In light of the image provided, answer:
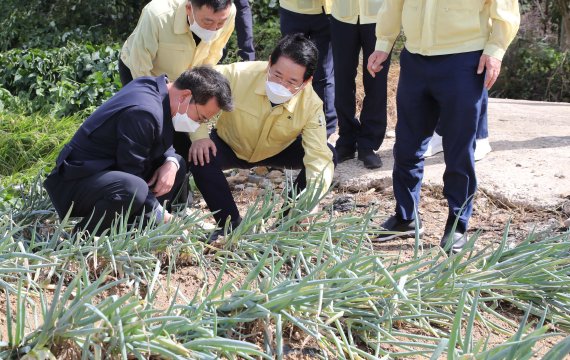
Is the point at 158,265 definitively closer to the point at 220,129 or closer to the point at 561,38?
the point at 220,129

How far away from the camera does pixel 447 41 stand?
3.92 m

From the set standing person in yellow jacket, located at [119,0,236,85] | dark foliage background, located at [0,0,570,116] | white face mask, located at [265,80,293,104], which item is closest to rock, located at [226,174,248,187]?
standing person in yellow jacket, located at [119,0,236,85]

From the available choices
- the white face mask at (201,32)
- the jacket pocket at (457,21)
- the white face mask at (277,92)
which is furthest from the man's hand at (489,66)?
the white face mask at (201,32)

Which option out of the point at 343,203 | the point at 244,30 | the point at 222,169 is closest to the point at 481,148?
the point at 343,203

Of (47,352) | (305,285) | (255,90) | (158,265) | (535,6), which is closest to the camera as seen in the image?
(47,352)

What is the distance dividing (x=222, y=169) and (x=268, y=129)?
0.31 meters

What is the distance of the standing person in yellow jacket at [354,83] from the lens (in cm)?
498

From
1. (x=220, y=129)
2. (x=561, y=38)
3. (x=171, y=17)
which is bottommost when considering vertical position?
(x=561, y=38)

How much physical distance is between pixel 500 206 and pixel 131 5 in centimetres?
592

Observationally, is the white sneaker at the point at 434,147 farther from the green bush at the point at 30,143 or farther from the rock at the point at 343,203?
the green bush at the point at 30,143

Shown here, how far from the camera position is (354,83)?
520cm

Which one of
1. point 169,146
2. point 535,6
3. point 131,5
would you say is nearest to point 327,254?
point 169,146

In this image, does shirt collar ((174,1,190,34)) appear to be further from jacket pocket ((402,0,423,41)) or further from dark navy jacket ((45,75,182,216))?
jacket pocket ((402,0,423,41))

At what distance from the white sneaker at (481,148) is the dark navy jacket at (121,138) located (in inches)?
85.0
